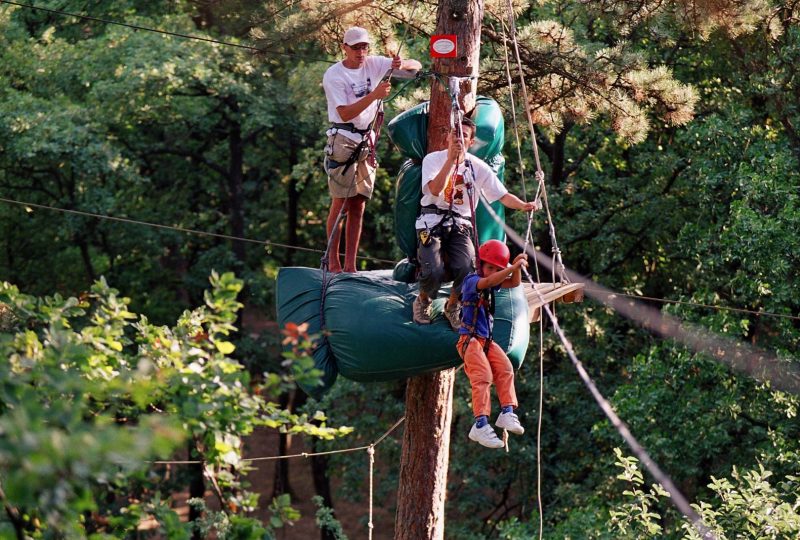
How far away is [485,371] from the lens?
6438 millimetres

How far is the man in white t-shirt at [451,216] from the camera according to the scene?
6750 millimetres

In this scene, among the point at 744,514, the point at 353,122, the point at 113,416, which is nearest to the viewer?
the point at 113,416

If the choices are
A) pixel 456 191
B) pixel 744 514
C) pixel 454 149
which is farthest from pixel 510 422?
pixel 744 514

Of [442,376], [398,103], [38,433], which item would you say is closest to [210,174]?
[398,103]

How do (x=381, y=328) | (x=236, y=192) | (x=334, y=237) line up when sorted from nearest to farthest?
1. (x=381, y=328)
2. (x=334, y=237)
3. (x=236, y=192)

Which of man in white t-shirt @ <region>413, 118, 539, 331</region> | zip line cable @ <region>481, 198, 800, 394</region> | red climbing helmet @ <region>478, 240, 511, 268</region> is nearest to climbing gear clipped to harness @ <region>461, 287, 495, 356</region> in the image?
red climbing helmet @ <region>478, 240, 511, 268</region>

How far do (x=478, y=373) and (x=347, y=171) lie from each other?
1.78 metres

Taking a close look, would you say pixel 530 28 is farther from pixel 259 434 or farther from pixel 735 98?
pixel 259 434

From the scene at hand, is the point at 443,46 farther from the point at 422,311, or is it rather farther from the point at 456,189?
the point at 422,311

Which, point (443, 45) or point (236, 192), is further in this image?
point (236, 192)

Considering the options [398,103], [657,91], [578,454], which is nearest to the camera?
[398,103]

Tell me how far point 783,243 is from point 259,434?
13.6 meters

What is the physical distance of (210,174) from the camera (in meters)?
18.0

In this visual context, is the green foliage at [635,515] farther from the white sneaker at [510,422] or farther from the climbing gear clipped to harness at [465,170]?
the climbing gear clipped to harness at [465,170]
